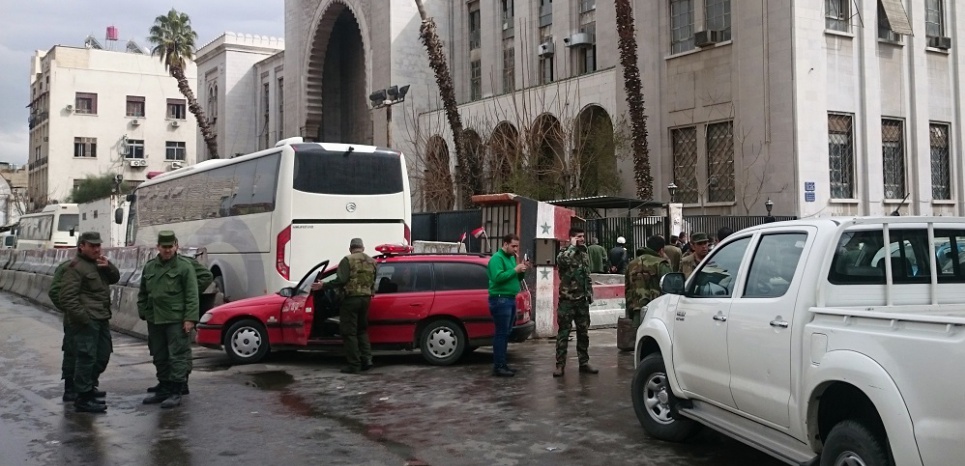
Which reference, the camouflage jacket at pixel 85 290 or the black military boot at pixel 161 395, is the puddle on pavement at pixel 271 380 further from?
the camouflage jacket at pixel 85 290

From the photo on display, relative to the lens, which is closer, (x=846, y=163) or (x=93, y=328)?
(x=93, y=328)

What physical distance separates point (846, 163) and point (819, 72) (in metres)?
2.89

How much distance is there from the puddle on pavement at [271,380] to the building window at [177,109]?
7476 cm

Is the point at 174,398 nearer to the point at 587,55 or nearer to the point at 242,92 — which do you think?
the point at 587,55

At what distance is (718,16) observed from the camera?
25.6 metres

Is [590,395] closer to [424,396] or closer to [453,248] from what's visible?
[424,396]

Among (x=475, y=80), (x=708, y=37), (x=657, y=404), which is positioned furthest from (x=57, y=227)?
(x=657, y=404)

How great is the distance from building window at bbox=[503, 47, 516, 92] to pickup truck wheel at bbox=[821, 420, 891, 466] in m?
33.2

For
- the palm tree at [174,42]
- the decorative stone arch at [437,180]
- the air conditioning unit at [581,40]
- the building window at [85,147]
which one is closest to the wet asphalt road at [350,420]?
the decorative stone arch at [437,180]

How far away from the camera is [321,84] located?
164 feet

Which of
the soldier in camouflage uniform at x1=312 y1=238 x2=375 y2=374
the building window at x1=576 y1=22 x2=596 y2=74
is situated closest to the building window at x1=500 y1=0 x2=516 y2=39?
the building window at x1=576 y1=22 x2=596 y2=74

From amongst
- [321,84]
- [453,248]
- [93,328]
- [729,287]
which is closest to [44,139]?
[321,84]

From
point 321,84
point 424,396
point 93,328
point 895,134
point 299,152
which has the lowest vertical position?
point 424,396

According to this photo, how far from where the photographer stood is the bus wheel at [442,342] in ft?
38.2
